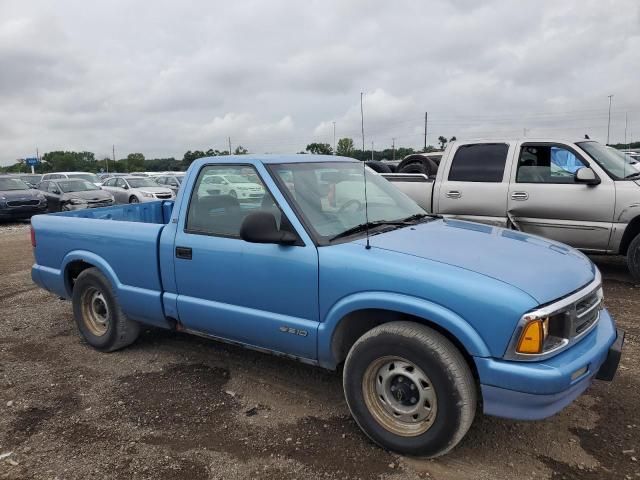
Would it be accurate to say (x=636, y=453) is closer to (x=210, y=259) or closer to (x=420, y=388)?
(x=420, y=388)

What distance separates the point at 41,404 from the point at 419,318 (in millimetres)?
2876

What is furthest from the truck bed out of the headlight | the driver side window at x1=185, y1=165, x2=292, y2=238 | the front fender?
the headlight

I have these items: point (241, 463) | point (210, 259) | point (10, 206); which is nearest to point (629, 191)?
point (210, 259)

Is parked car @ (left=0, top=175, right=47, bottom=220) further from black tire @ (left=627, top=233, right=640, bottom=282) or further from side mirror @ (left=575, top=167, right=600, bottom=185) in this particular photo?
black tire @ (left=627, top=233, right=640, bottom=282)

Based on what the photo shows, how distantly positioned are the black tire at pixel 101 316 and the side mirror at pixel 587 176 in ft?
18.0

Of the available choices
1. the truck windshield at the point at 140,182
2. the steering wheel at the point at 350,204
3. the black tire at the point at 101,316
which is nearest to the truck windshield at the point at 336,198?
the steering wheel at the point at 350,204

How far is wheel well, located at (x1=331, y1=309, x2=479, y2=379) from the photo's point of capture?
3027mm

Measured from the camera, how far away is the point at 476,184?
745 centimetres

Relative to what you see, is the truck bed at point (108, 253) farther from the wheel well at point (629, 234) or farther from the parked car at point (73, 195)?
the parked car at point (73, 195)

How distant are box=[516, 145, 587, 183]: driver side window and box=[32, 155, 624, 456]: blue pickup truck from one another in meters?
3.50

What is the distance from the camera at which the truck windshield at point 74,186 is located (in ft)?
60.7

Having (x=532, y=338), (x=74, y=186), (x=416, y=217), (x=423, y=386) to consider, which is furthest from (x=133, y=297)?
(x=74, y=186)

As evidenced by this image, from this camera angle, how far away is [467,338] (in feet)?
8.92

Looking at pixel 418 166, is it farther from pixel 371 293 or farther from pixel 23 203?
pixel 23 203
